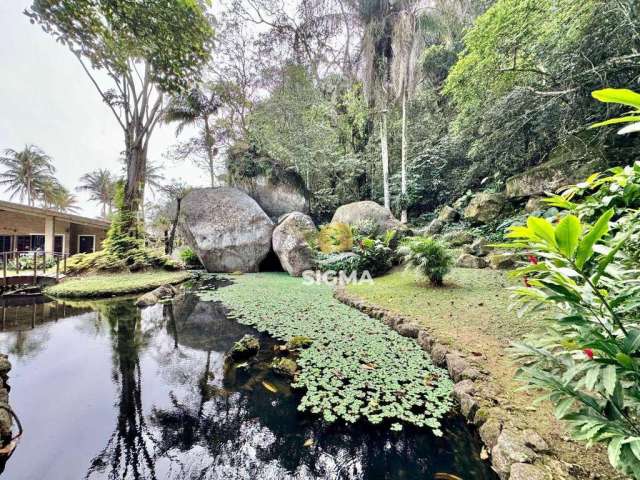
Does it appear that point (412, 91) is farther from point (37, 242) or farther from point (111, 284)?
point (37, 242)

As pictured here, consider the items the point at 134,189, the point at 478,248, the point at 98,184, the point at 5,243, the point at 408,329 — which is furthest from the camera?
the point at 98,184

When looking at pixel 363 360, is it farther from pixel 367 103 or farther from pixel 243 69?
pixel 243 69

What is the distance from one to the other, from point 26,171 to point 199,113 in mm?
18484

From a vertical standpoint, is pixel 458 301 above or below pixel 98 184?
below

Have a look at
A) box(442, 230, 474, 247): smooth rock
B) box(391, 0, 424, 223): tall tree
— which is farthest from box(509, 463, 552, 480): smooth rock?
box(391, 0, 424, 223): tall tree

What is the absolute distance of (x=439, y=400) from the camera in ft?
6.68

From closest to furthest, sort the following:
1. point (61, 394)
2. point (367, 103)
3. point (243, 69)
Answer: point (61, 394) → point (367, 103) → point (243, 69)

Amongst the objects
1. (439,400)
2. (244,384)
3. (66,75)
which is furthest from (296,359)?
(66,75)

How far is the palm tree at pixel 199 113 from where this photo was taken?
10.0 metres

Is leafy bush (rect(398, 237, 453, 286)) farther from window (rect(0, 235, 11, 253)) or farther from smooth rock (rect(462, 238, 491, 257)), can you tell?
window (rect(0, 235, 11, 253))

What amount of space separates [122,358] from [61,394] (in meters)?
0.67

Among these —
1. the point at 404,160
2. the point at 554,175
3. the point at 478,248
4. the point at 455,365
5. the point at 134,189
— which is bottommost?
the point at 455,365

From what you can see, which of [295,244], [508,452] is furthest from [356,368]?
[295,244]

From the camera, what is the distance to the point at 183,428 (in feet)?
6.23
